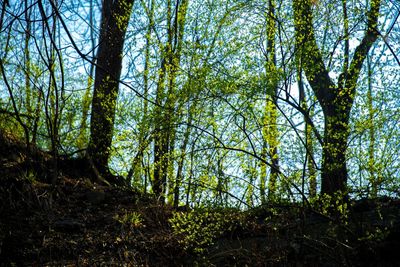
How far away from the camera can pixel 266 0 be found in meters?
6.79

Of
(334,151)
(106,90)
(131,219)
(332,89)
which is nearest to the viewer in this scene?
(334,151)

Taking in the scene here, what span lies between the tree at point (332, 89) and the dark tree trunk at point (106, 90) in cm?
289

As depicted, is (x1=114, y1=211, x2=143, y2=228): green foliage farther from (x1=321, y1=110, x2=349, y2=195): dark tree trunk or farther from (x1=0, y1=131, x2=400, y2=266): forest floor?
(x1=321, y1=110, x2=349, y2=195): dark tree trunk

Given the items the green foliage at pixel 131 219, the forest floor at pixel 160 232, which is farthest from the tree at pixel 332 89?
the green foliage at pixel 131 219

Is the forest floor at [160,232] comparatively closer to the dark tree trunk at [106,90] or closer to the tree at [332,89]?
the tree at [332,89]

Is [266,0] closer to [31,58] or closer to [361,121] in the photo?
[361,121]

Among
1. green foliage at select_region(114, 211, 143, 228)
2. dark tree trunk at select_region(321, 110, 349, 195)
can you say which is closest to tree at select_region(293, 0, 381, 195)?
dark tree trunk at select_region(321, 110, 349, 195)

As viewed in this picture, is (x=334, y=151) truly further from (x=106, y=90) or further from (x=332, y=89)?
(x=106, y=90)

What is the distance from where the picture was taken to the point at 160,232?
5617mm

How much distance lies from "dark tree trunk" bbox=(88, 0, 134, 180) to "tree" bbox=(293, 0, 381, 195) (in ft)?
9.50

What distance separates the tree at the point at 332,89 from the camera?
460 centimetres

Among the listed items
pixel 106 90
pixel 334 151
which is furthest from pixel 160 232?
pixel 106 90

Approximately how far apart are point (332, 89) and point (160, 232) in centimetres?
284

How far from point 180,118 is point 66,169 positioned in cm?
227
